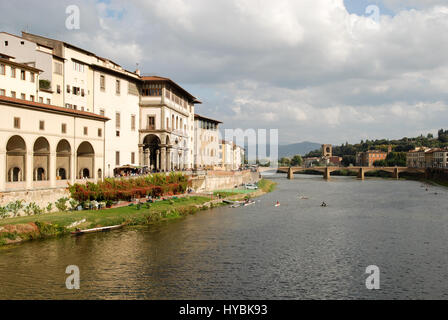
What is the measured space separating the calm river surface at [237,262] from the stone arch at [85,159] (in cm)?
1389

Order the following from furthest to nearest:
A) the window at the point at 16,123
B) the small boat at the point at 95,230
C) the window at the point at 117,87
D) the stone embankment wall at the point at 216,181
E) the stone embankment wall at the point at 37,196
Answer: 1. the stone embankment wall at the point at 216,181
2. the window at the point at 117,87
3. the window at the point at 16,123
4. the small boat at the point at 95,230
5. the stone embankment wall at the point at 37,196

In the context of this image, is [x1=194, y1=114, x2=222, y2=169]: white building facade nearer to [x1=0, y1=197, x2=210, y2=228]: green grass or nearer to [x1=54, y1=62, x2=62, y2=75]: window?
[x1=0, y1=197, x2=210, y2=228]: green grass

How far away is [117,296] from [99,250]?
1014 centimetres

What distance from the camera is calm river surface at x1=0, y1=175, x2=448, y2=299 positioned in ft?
73.9

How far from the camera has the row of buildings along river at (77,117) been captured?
3925 centimetres

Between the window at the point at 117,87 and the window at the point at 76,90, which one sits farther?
the window at the point at 117,87

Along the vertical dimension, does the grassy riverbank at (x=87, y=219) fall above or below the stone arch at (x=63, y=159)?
below

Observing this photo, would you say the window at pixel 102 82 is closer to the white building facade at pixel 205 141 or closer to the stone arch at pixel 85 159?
the stone arch at pixel 85 159

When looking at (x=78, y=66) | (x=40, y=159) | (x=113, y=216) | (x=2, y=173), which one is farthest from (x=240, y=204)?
(x=2, y=173)

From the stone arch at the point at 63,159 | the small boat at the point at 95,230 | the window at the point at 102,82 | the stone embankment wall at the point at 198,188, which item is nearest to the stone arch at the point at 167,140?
the stone embankment wall at the point at 198,188

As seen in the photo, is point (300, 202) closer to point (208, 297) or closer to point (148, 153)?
point (148, 153)

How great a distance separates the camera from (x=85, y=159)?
49.7 meters

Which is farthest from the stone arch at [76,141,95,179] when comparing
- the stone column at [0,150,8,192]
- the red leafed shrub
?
the stone column at [0,150,8,192]
